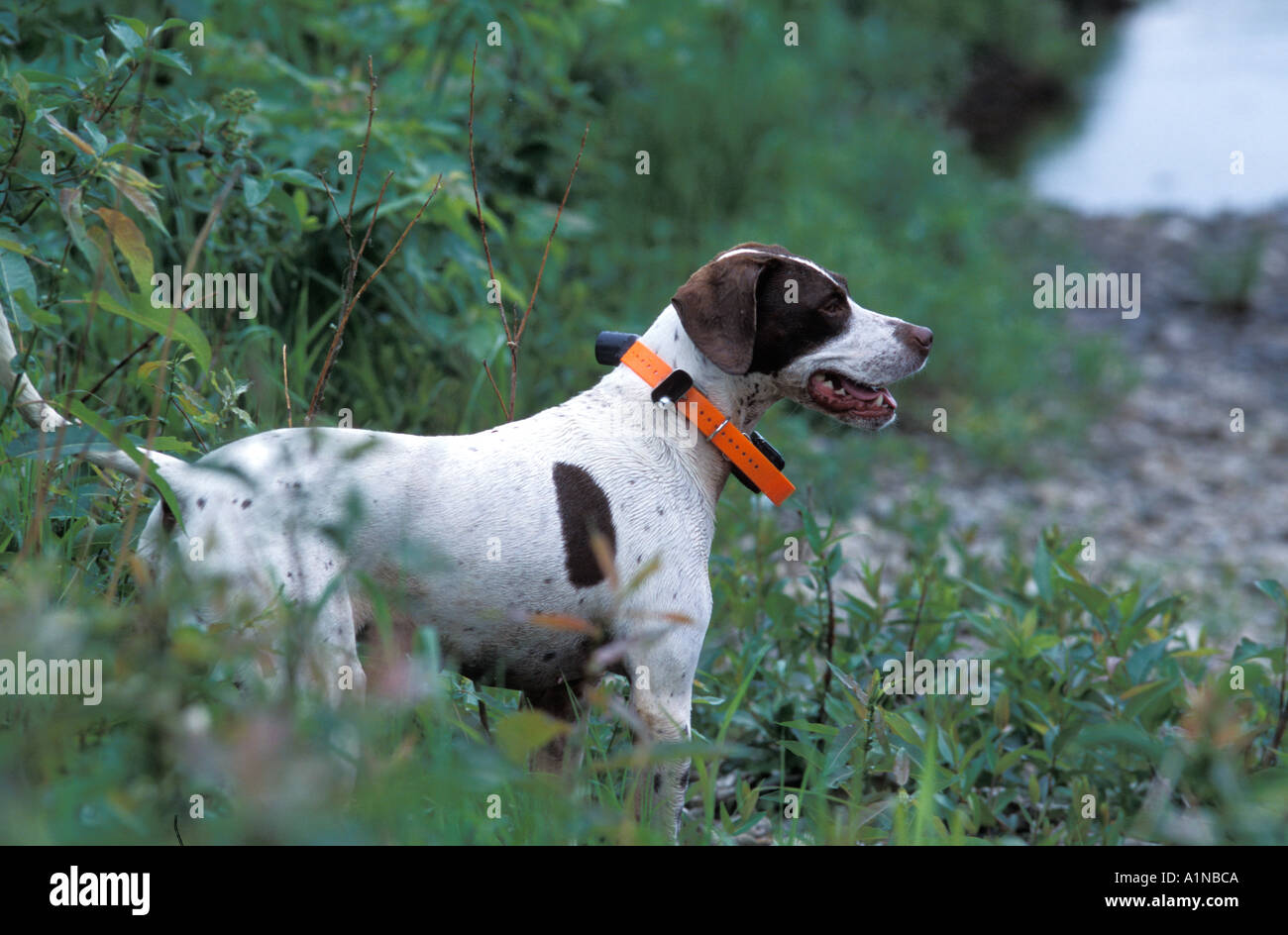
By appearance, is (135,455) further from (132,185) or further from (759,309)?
(759,309)

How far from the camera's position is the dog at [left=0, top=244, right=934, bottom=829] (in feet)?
6.79

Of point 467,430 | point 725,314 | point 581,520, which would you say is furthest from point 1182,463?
point 581,520

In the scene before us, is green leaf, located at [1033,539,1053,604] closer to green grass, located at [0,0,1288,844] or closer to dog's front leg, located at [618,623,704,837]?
green grass, located at [0,0,1288,844]

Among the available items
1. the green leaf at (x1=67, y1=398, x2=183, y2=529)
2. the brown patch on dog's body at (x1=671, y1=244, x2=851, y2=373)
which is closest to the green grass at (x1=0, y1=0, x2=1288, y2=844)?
the green leaf at (x1=67, y1=398, x2=183, y2=529)

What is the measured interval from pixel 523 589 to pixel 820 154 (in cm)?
775

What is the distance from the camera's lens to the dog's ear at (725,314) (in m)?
2.51

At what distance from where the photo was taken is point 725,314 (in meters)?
2.52

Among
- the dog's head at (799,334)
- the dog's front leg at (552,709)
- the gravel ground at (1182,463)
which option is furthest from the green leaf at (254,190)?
the gravel ground at (1182,463)

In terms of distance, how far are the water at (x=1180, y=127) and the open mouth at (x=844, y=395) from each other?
10.1m

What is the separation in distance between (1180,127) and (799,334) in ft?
46.1
